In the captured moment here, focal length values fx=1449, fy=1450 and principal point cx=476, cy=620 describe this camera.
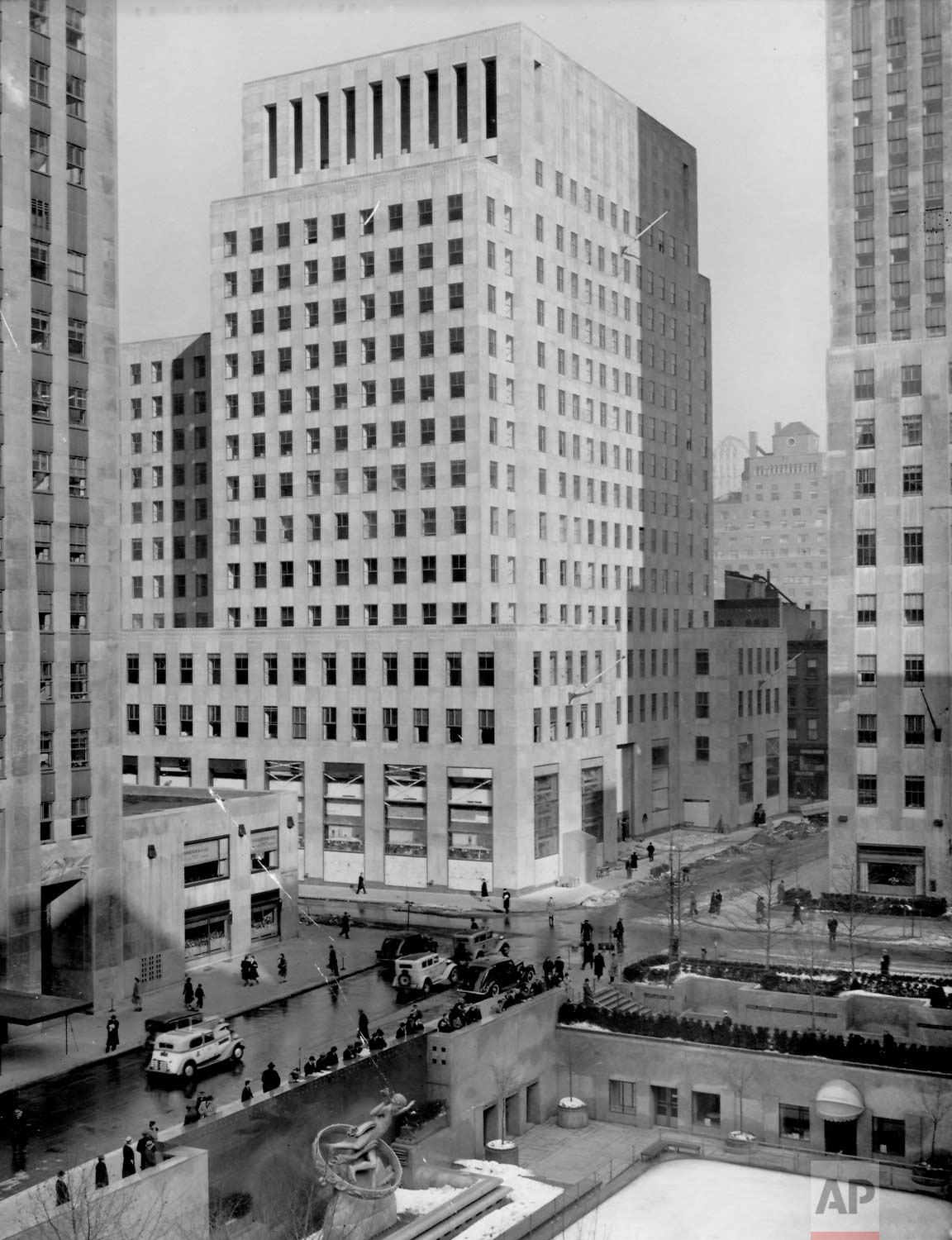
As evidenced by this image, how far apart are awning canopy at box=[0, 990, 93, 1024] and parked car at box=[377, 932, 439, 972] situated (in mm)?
17305

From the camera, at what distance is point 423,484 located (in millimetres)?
94188

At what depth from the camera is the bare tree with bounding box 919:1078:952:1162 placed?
51.6 m

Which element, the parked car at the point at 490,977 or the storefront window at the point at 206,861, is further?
the storefront window at the point at 206,861

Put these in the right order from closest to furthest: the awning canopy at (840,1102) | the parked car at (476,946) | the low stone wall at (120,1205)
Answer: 1. the low stone wall at (120,1205)
2. the awning canopy at (840,1102)
3. the parked car at (476,946)

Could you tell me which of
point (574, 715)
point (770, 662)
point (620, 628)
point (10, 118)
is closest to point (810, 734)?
point (770, 662)

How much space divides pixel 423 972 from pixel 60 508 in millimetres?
25755

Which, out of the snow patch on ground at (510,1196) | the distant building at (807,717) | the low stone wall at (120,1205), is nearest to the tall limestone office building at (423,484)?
the distant building at (807,717)

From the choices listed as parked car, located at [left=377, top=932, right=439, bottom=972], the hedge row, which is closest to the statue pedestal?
the hedge row

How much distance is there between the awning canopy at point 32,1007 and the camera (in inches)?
2056

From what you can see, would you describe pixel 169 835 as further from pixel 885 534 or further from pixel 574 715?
pixel 885 534

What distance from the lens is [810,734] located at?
142250mm

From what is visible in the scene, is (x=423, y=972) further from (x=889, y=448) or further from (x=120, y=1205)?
(x=889, y=448)

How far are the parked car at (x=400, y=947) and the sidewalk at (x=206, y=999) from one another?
0.69m

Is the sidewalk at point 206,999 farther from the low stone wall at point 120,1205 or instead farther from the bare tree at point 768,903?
the bare tree at point 768,903
